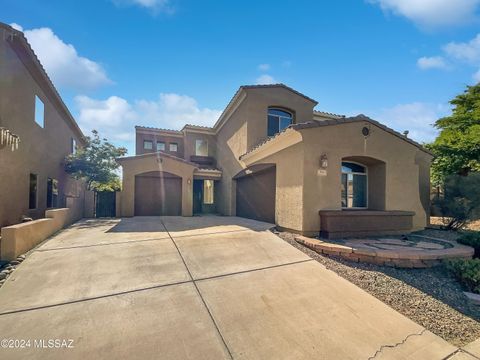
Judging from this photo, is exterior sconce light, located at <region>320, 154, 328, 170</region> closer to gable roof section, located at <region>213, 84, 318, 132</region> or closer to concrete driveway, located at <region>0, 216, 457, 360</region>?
concrete driveway, located at <region>0, 216, 457, 360</region>

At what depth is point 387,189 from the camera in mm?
8797

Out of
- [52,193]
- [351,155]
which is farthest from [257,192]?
[52,193]

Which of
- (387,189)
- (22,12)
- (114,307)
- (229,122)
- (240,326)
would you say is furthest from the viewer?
(229,122)

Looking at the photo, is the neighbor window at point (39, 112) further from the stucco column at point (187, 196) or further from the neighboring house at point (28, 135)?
the stucco column at point (187, 196)

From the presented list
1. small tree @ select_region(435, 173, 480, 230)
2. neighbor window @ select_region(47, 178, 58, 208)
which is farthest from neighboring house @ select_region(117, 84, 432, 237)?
neighbor window @ select_region(47, 178, 58, 208)

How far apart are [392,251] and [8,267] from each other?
9.20 metres

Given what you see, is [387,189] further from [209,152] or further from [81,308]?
[209,152]

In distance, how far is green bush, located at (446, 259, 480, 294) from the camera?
16.9 feet

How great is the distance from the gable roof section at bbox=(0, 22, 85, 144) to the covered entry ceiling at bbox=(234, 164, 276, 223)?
10167mm

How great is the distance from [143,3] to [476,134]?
2321cm

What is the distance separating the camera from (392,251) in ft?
19.7

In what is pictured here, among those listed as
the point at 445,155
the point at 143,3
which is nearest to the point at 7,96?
the point at 143,3

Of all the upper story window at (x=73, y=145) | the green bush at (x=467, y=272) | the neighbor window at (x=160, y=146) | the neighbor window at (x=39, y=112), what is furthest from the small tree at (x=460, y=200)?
the upper story window at (x=73, y=145)

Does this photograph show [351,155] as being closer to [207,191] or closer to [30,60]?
[207,191]
